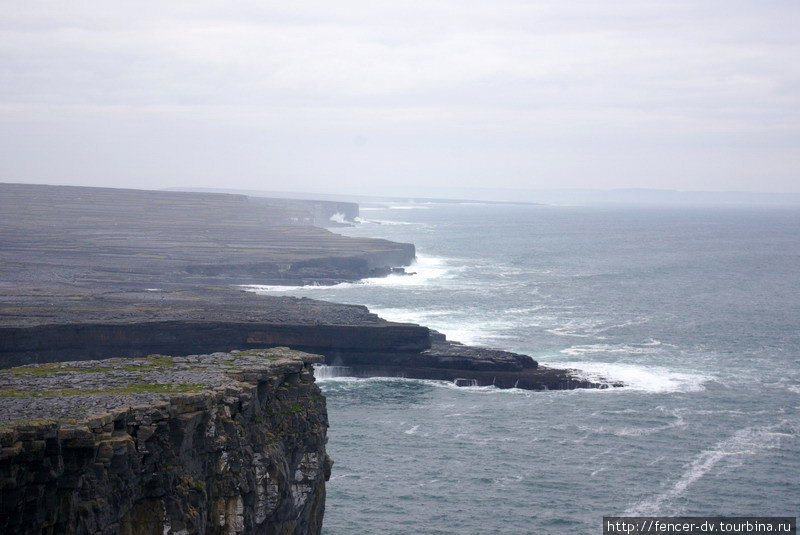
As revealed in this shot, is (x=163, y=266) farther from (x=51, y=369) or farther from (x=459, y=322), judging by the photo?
(x=51, y=369)

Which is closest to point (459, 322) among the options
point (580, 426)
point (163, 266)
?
point (580, 426)

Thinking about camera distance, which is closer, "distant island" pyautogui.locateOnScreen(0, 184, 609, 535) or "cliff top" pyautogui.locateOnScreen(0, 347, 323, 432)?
"distant island" pyautogui.locateOnScreen(0, 184, 609, 535)

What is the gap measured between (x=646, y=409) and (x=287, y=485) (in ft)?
107

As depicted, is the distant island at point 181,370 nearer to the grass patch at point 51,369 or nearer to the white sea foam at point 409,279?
the grass patch at point 51,369

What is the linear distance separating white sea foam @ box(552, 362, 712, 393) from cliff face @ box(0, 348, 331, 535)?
34452mm

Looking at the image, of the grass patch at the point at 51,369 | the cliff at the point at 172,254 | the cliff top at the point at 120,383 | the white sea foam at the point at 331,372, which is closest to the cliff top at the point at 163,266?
the cliff at the point at 172,254

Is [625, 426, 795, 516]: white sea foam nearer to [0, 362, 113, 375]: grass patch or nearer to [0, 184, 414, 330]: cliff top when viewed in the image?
[0, 362, 113, 375]: grass patch

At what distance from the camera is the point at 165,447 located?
2662cm

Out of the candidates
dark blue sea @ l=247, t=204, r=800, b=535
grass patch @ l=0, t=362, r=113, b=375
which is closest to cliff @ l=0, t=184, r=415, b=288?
dark blue sea @ l=247, t=204, r=800, b=535

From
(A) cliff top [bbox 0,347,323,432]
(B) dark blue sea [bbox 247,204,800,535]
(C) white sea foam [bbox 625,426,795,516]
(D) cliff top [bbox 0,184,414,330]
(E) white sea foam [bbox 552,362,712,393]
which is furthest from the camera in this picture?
(D) cliff top [bbox 0,184,414,330]

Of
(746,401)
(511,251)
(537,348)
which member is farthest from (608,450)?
(511,251)

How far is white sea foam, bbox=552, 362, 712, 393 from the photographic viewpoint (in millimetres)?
64500

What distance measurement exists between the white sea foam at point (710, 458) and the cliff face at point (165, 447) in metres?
15.4

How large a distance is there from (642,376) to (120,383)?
45.4 meters
